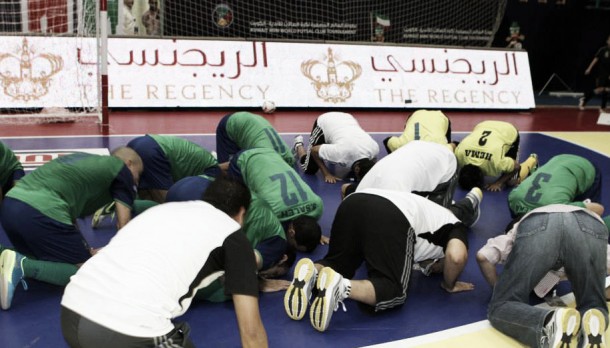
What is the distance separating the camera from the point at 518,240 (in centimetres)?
414

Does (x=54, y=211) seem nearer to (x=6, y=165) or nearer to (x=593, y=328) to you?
(x=6, y=165)

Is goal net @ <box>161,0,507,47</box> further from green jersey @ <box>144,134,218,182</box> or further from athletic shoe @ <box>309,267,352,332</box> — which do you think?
athletic shoe @ <box>309,267,352,332</box>

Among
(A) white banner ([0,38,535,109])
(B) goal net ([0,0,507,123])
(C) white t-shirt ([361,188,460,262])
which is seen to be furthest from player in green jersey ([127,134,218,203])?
(A) white banner ([0,38,535,109])

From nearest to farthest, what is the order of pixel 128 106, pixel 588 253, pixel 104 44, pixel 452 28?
pixel 588 253
pixel 104 44
pixel 128 106
pixel 452 28

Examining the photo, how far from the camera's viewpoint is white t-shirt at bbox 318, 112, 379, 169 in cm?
703

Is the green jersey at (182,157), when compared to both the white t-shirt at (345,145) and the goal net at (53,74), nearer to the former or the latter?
the white t-shirt at (345,145)

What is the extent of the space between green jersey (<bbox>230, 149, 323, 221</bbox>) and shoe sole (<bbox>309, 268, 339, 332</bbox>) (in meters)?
0.90

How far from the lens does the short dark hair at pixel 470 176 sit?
7059mm

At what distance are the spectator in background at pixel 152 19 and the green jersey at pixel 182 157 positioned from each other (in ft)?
23.1

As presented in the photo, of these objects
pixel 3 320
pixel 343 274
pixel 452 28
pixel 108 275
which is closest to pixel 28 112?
pixel 3 320

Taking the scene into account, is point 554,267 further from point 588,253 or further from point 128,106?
point 128,106

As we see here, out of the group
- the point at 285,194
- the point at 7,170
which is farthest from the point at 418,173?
the point at 7,170

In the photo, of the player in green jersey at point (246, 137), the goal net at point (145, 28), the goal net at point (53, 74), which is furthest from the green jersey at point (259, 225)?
the goal net at point (53, 74)

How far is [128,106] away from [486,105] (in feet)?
20.8
